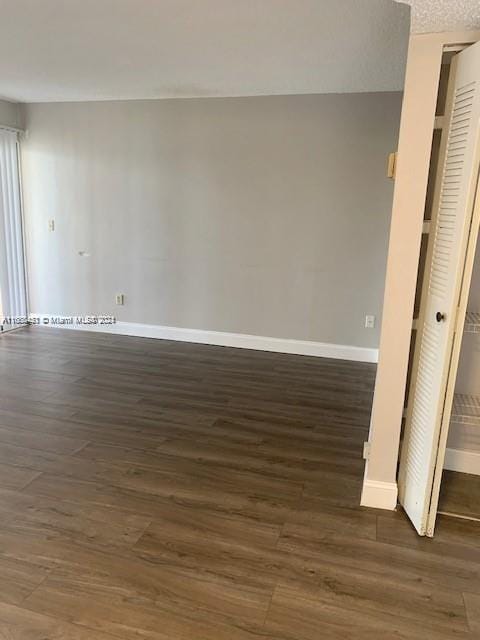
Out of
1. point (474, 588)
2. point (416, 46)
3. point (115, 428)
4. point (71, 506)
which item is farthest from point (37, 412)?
point (416, 46)

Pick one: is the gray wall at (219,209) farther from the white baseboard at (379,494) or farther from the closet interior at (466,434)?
the white baseboard at (379,494)

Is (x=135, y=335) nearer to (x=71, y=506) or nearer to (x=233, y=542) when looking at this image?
(x=71, y=506)

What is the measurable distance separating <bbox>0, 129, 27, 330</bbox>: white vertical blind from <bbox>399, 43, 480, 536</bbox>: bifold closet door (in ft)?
14.7

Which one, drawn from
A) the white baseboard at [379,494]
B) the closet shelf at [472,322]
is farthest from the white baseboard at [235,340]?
the white baseboard at [379,494]

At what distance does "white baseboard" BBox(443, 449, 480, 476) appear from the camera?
2549 mm

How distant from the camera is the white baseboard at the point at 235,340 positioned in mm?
4449

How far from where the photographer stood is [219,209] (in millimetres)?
4551

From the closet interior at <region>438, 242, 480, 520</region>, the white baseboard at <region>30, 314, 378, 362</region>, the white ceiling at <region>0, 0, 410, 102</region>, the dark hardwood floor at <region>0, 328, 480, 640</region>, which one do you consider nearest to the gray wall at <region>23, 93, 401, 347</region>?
the white baseboard at <region>30, 314, 378, 362</region>

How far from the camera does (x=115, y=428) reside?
9.75 ft

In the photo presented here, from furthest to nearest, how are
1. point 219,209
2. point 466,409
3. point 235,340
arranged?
point 235,340 → point 219,209 → point 466,409

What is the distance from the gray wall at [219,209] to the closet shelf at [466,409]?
189cm

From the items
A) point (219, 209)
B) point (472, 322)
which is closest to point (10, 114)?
point (219, 209)

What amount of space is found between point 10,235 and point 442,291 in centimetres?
465

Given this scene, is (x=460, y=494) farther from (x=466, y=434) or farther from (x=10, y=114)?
(x=10, y=114)
